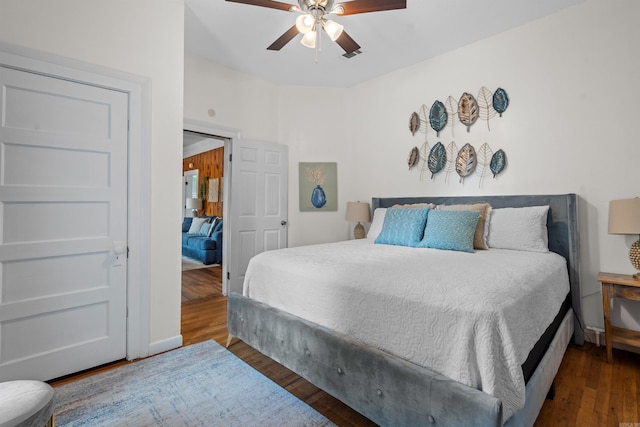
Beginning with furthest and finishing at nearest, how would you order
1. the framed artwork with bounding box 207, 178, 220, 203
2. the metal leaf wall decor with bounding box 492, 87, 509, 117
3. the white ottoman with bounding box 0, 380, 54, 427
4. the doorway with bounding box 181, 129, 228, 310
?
the framed artwork with bounding box 207, 178, 220, 203
the doorway with bounding box 181, 129, 228, 310
the metal leaf wall decor with bounding box 492, 87, 509, 117
the white ottoman with bounding box 0, 380, 54, 427

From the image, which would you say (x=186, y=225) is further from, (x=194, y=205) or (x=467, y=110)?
(x=467, y=110)

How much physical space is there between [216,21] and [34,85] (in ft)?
5.39

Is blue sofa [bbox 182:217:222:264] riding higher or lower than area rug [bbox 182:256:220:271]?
higher

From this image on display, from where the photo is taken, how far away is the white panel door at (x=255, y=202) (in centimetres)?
386

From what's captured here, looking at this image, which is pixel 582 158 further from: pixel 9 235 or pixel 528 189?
pixel 9 235

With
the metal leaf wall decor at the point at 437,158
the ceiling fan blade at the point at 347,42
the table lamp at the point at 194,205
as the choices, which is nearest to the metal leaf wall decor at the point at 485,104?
the metal leaf wall decor at the point at 437,158

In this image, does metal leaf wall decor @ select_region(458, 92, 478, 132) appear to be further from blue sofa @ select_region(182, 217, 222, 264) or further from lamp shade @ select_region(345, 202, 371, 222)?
blue sofa @ select_region(182, 217, 222, 264)

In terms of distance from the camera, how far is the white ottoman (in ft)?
3.10

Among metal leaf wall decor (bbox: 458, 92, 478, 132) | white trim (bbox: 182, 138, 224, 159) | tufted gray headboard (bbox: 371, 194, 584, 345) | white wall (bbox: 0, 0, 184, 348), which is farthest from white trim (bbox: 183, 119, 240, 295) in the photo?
tufted gray headboard (bbox: 371, 194, 584, 345)

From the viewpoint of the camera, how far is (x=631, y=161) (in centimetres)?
237

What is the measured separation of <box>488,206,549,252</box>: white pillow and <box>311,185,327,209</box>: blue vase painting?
2303 mm

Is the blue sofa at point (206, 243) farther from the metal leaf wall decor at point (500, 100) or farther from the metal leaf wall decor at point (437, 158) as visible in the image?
the metal leaf wall decor at point (500, 100)

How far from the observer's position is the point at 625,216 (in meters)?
2.16

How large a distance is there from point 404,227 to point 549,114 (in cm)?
167
